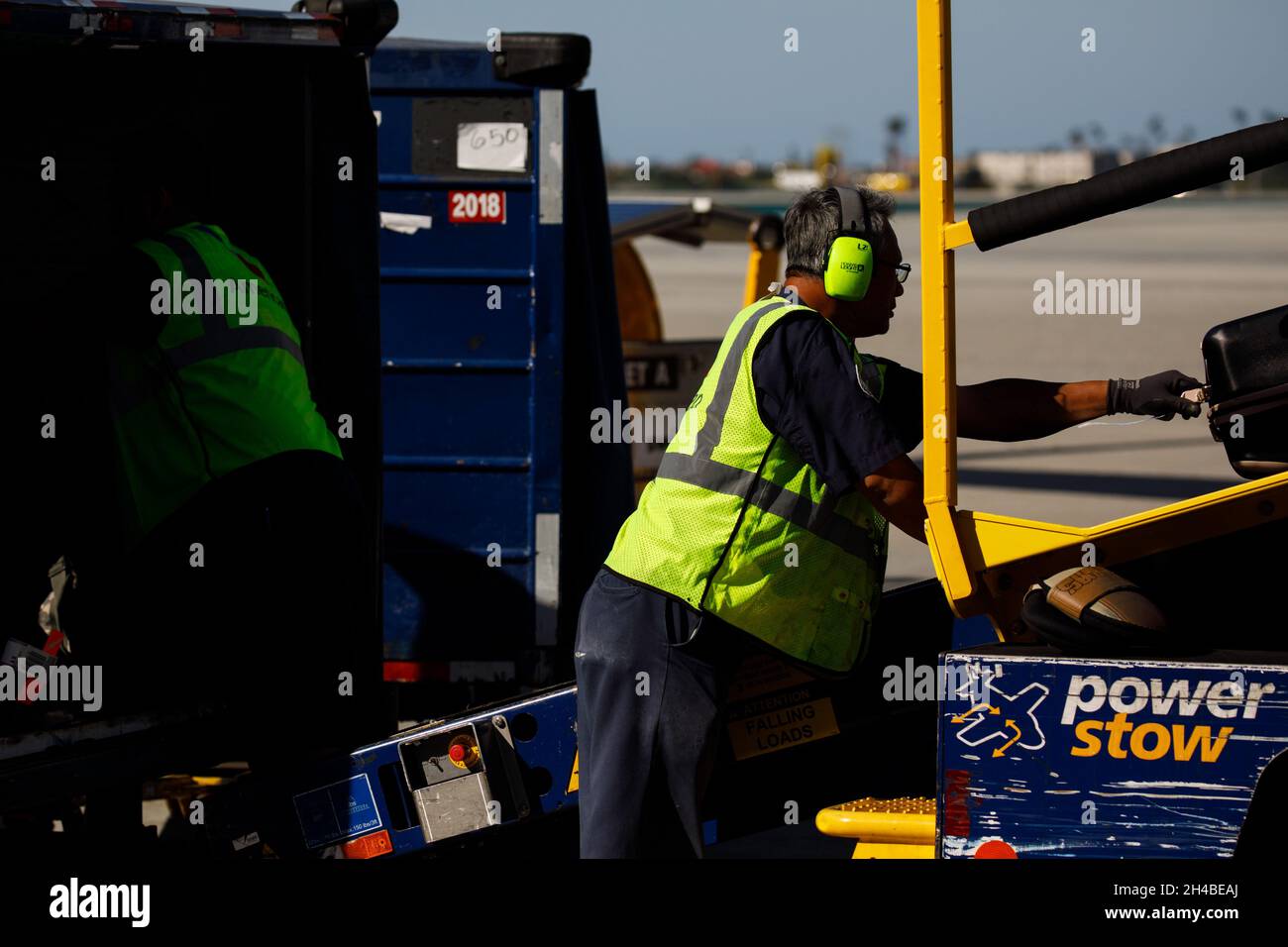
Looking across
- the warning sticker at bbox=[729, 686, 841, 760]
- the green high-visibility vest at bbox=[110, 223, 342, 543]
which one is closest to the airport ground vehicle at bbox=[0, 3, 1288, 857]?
the warning sticker at bbox=[729, 686, 841, 760]

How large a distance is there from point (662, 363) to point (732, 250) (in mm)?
38974

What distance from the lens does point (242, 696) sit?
433 cm

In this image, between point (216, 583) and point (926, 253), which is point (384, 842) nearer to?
point (216, 583)

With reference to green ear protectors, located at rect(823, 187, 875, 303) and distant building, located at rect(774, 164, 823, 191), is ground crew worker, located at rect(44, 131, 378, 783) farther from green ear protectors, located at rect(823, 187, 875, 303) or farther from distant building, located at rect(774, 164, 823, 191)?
distant building, located at rect(774, 164, 823, 191)

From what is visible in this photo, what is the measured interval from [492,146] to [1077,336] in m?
16.2

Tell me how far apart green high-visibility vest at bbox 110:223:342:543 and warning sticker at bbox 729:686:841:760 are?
1375mm

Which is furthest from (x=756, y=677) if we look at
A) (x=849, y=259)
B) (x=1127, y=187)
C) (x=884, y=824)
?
(x=1127, y=187)

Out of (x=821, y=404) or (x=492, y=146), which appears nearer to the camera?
(x=821, y=404)

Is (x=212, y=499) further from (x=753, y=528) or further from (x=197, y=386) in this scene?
(x=753, y=528)

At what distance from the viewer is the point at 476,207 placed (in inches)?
245

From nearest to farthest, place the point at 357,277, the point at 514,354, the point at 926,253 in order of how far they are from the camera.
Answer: the point at 926,253, the point at 357,277, the point at 514,354

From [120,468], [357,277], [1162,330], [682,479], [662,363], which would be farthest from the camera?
[1162,330]

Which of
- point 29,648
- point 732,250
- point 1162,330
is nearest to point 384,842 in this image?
point 29,648

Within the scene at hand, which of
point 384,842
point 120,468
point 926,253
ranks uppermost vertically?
point 926,253
